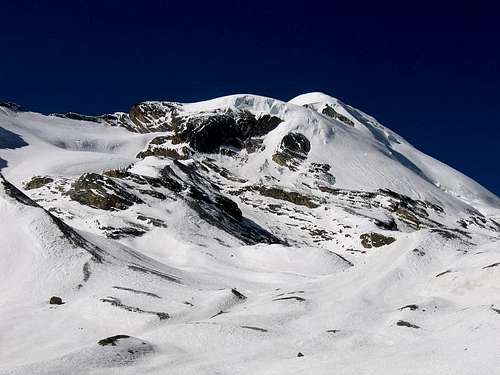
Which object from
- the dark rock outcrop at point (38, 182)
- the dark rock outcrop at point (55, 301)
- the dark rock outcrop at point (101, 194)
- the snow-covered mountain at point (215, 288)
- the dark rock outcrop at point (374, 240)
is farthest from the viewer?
the dark rock outcrop at point (374, 240)

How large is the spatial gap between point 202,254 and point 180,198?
26156 millimetres

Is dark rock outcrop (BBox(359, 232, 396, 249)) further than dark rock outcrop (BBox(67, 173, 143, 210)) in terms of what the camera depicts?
Yes

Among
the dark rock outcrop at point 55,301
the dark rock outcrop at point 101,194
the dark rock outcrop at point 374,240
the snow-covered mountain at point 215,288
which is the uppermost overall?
the dark rock outcrop at point 374,240

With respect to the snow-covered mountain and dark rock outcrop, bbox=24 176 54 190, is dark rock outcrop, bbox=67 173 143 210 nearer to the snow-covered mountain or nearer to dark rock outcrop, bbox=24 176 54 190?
the snow-covered mountain

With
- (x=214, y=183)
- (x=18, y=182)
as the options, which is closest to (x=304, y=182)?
(x=214, y=183)

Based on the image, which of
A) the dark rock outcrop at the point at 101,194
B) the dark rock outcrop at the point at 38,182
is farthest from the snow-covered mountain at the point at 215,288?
the dark rock outcrop at the point at 38,182

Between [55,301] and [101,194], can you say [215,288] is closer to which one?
[55,301]

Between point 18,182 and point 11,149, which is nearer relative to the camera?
point 18,182

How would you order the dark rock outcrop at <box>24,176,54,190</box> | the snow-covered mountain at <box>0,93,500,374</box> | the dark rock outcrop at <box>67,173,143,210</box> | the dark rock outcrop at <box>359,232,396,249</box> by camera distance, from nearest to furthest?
the snow-covered mountain at <box>0,93,500,374</box>, the dark rock outcrop at <box>67,173,143,210</box>, the dark rock outcrop at <box>24,176,54,190</box>, the dark rock outcrop at <box>359,232,396,249</box>

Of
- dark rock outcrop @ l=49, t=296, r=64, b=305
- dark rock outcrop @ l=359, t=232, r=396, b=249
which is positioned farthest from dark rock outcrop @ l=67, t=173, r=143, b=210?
dark rock outcrop @ l=49, t=296, r=64, b=305

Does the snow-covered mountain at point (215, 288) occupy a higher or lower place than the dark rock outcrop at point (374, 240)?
lower

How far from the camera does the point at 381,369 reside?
18.6m

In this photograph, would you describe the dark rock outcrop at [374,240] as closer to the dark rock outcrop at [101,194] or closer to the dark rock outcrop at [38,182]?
the dark rock outcrop at [101,194]

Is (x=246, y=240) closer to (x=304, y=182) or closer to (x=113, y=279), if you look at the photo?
(x=113, y=279)
